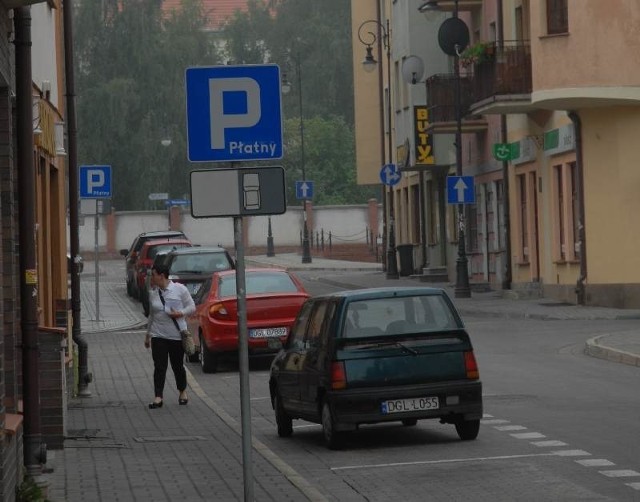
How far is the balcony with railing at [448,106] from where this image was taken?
4766 centimetres

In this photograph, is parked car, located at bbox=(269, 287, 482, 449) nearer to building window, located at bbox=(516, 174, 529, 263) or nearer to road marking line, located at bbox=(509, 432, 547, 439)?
road marking line, located at bbox=(509, 432, 547, 439)

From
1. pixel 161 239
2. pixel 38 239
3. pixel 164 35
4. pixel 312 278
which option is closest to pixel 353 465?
pixel 38 239

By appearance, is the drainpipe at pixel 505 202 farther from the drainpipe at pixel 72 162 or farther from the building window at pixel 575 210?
the drainpipe at pixel 72 162

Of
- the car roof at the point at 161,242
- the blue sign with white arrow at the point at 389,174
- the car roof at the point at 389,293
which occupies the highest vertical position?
the blue sign with white arrow at the point at 389,174

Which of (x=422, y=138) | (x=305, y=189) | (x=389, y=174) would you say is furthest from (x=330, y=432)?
(x=305, y=189)

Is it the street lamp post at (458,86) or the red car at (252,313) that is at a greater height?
the street lamp post at (458,86)

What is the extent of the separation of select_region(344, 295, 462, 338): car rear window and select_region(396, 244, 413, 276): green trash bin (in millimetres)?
43116

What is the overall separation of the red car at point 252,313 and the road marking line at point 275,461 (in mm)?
3817

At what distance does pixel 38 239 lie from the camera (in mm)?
19234

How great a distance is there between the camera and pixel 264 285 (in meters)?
26.7

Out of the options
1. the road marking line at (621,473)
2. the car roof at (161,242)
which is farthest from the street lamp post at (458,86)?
the road marking line at (621,473)

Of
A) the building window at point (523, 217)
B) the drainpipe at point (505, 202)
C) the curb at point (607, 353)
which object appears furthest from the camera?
the drainpipe at point (505, 202)

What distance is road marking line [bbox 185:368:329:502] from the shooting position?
12.4 meters

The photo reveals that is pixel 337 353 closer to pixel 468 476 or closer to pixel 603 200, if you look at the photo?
pixel 468 476
